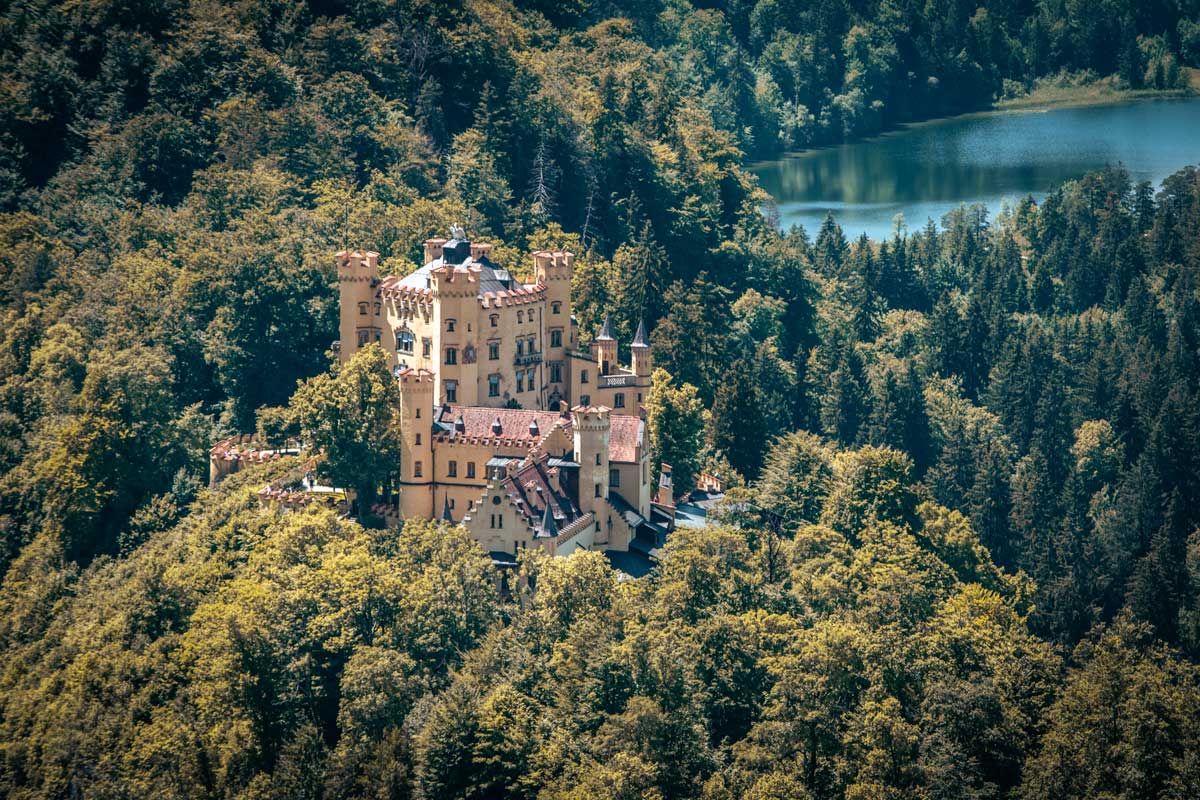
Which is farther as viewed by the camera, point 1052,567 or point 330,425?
point 1052,567

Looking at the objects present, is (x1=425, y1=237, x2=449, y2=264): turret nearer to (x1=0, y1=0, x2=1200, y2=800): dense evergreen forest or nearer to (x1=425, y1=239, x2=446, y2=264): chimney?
(x1=425, y1=239, x2=446, y2=264): chimney

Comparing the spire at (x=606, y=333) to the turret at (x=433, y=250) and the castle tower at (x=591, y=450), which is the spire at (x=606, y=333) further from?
the castle tower at (x=591, y=450)

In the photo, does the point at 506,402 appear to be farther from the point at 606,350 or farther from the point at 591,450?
the point at 591,450

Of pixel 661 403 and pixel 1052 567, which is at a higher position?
pixel 661 403

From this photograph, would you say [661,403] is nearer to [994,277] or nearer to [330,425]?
[330,425]

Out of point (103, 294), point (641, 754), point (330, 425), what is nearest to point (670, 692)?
point (641, 754)

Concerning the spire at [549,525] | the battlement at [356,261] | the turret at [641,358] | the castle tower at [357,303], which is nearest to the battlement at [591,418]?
the spire at [549,525]

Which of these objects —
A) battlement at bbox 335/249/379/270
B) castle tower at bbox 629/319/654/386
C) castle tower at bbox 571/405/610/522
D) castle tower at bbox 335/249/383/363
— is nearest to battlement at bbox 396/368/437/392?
castle tower at bbox 571/405/610/522

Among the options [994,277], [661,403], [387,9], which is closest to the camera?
[661,403]
